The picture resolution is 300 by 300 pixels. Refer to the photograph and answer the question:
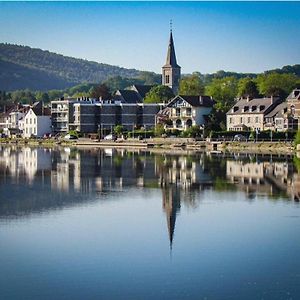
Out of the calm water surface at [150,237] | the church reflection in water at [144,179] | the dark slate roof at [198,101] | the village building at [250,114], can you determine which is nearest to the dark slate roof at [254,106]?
the village building at [250,114]

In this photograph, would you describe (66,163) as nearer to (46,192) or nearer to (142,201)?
(46,192)

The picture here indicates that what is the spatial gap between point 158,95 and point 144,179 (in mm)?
49145

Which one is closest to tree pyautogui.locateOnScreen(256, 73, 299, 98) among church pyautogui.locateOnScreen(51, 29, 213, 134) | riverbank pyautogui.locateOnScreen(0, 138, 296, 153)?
church pyautogui.locateOnScreen(51, 29, 213, 134)

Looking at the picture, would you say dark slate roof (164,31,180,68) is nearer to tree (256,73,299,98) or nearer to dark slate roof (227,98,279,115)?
tree (256,73,299,98)

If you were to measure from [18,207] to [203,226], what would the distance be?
5.91 m

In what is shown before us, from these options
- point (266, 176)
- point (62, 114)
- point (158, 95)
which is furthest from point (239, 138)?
point (266, 176)

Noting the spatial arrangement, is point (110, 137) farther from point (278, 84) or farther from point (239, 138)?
point (278, 84)

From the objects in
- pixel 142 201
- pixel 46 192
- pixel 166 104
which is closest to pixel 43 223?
pixel 142 201

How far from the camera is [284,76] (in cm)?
8012

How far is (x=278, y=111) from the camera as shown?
2320 inches

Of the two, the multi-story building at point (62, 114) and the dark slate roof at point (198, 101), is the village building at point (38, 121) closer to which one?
the multi-story building at point (62, 114)

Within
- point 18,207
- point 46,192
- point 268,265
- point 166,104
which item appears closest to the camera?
point 268,265

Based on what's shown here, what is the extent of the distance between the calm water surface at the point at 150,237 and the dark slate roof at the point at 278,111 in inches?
1094

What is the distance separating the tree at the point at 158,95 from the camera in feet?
255
